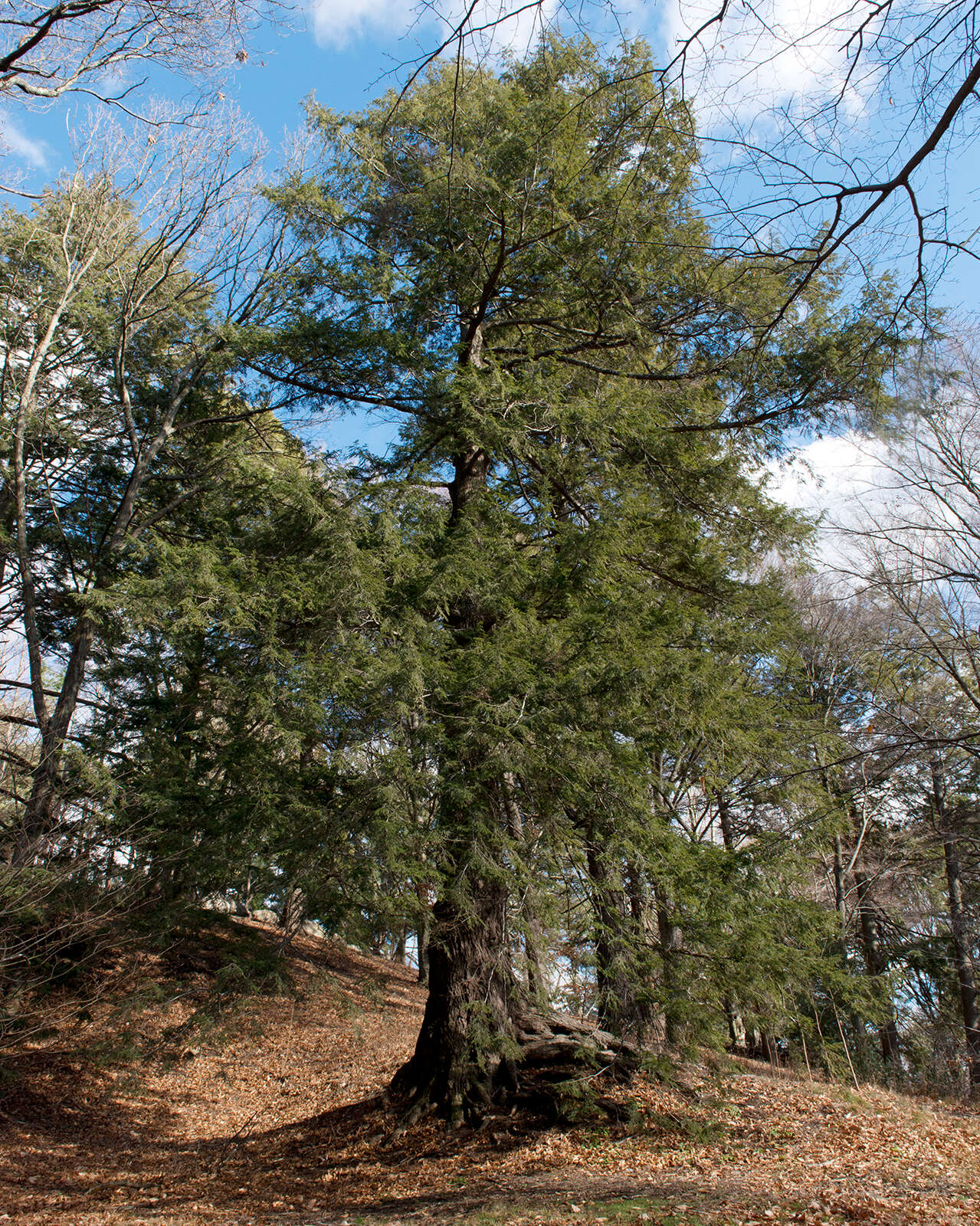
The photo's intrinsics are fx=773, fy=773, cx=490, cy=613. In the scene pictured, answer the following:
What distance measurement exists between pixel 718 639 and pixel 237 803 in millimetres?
4705

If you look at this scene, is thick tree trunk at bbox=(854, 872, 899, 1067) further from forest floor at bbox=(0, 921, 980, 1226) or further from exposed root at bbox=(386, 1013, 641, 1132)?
exposed root at bbox=(386, 1013, 641, 1132)

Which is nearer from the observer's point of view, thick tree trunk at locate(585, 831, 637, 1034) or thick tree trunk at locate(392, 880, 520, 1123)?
thick tree trunk at locate(585, 831, 637, 1034)

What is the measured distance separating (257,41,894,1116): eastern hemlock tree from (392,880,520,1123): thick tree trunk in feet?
0.08

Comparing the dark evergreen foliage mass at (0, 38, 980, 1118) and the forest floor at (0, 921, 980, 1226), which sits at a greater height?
the dark evergreen foliage mass at (0, 38, 980, 1118)

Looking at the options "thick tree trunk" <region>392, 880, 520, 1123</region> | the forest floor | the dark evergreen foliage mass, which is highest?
the dark evergreen foliage mass

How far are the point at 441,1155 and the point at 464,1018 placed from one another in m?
1.06

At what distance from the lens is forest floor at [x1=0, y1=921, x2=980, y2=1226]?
5.00m

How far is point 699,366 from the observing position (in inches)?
349

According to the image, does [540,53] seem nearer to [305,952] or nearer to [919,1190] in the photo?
[919,1190]

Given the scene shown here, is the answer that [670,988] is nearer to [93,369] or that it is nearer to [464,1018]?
[464,1018]

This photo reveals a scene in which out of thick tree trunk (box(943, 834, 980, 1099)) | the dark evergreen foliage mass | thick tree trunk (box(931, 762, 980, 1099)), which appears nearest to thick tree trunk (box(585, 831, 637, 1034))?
the dark evergreen foliage mass

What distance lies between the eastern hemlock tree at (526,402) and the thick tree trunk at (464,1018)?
25mm

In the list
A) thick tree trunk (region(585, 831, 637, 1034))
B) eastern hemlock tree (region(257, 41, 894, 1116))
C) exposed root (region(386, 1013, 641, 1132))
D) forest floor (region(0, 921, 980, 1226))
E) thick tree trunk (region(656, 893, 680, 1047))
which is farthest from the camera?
exposed root (region(386, 1013, 641, 1132))

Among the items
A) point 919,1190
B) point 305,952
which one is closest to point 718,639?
point 919,1190
